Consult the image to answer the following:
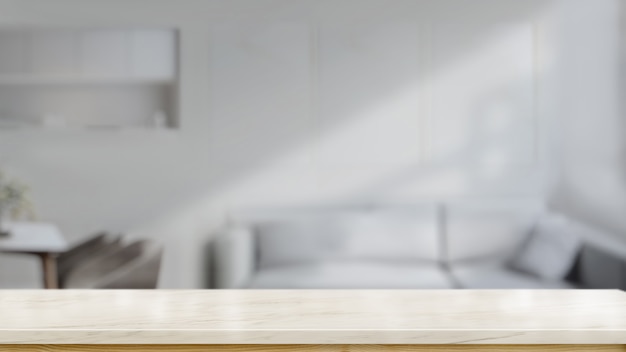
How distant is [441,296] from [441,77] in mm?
1047

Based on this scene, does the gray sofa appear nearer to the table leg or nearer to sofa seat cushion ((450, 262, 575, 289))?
sofa seat cushion ((450, 262, 575, 289))

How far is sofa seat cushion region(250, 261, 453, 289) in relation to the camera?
78.9 inches

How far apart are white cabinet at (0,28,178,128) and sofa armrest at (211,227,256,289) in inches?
14.7

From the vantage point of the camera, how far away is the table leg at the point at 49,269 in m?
2.07

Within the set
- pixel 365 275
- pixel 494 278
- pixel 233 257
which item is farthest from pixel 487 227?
pixel 233 257

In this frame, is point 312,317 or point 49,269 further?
point 49,269

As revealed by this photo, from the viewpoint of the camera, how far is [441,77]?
1989 mm

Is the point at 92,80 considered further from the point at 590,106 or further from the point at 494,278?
the point at 590,106

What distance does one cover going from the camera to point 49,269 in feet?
6.83

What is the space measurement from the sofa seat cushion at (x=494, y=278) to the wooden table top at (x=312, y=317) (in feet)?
2.93

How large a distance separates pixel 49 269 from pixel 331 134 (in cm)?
99

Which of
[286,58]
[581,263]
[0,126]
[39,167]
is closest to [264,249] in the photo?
[286,58]

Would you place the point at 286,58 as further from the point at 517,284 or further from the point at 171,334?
the point at 171,334

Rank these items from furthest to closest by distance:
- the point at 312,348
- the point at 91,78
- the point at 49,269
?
the point at 49,269 < the point at 91,78 < the point at 312,348
